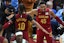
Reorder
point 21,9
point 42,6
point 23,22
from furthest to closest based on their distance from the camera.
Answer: point 42,6
point 23,22
point 21,9

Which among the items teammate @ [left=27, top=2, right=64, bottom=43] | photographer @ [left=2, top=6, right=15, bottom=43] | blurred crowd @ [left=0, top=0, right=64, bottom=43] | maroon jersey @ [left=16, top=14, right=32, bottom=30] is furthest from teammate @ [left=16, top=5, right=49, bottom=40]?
photographer @ [left=2, top=6, right=15, bottom=43]

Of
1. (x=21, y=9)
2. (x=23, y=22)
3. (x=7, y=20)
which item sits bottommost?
(x=7, y=20)

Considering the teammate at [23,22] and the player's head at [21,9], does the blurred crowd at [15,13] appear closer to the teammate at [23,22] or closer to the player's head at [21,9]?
the teammate at [23,22]

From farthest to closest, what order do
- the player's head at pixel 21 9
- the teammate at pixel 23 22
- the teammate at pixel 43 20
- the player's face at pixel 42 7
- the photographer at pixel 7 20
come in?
1. the photographer at pixel 7 20
2. the teammate at pixel 43 20
3. the player's face at pixel 42 7
4. the teammate at pixel 23 22
5. the player's head at pixel 21 9

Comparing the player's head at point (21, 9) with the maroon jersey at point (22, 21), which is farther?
the maroon jersey at point (22, 21)

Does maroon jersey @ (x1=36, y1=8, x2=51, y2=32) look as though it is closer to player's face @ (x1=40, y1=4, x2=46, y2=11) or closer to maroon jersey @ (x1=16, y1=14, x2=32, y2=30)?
player's face @ (x1=40, y1=4, x2=46, y2=11)

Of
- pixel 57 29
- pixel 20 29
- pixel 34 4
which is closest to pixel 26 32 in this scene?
pixel 20 29

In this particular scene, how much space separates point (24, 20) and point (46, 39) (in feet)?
3.96

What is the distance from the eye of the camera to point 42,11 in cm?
1044

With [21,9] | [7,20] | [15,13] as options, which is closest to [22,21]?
[21,9]

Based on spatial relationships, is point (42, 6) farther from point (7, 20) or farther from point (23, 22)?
point (7, 20)

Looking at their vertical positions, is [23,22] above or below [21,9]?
below

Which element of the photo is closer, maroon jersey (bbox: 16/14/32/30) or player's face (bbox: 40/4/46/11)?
maroon jersey (bbox: 16/14/32/30)

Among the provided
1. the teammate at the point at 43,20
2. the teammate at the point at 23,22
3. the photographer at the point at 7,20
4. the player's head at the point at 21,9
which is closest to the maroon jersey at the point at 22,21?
the teammate at the point at 23,22
